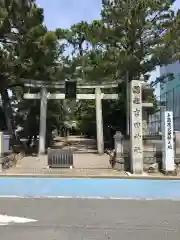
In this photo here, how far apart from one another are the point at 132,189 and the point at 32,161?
9253 mm

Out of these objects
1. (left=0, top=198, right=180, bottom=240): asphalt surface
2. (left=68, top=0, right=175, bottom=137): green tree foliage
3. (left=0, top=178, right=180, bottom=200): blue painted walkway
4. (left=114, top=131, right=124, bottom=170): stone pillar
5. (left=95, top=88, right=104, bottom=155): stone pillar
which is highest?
(left=68, top=0, right=175, bottom=137): green tree foliage

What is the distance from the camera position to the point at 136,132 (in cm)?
1844

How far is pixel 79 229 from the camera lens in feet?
23.4

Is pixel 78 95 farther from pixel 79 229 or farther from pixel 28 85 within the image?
pixel 79 229

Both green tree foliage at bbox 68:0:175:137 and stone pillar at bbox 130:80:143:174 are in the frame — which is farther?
green tree foliage at bbox 68:0:175:137

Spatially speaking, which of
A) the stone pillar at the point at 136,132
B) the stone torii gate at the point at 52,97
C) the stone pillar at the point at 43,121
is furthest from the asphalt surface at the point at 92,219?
the stone torii gate at the point at 52,97

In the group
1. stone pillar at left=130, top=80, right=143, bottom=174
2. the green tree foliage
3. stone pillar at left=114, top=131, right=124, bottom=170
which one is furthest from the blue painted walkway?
the green tree foliage

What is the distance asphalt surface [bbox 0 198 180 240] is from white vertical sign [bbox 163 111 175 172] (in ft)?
24.3

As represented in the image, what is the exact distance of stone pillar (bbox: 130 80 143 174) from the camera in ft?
59.6

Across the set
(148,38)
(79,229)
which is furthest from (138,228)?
(148,38)

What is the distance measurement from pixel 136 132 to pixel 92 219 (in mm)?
10577

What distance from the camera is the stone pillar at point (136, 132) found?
18172 mm

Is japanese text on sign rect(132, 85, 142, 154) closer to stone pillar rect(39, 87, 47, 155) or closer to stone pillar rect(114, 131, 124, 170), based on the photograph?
stone pillar rect(114, 131, 124, 170)

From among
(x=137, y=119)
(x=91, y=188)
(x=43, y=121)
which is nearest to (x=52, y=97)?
(x=43, y=121)
